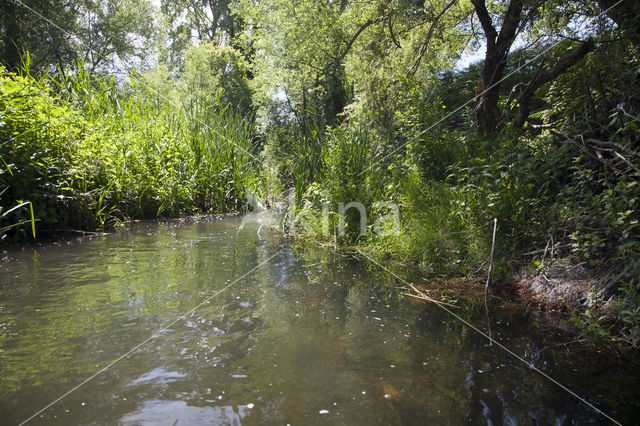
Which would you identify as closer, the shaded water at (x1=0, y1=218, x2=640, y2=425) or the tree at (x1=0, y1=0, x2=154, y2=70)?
the shaded water at (x1=0, y1=218, x2=640, y2=425)

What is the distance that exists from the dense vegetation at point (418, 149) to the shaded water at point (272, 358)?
693 mm

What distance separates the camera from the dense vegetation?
125 inches

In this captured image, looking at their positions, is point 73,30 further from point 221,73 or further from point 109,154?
point 109,154

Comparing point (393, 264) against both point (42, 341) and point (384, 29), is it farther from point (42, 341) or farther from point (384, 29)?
point (384, 29)

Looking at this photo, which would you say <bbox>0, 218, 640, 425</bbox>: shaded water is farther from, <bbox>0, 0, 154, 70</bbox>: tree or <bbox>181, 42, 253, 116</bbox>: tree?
<bbox>181, 42, 253, 116</bbox>: tree

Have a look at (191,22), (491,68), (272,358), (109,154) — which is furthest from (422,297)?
(191,22)

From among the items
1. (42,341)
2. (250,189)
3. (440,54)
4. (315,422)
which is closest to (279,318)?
(315,422)

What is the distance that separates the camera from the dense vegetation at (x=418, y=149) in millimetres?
3188

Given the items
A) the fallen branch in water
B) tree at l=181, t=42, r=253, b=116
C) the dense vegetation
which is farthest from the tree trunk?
tree at l=181, t=42, r=253, b=116

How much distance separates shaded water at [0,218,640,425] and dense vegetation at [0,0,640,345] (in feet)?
2.27

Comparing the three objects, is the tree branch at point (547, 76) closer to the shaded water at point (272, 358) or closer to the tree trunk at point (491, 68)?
the tree trunk at point (491, 68)

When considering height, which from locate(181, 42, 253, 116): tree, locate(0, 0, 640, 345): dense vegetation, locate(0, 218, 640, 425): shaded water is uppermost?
locate(181, 42, 253, 116): tree

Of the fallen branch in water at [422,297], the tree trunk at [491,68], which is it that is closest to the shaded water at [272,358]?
the fallen branch in water at [422,297]

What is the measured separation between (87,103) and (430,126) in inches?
217
